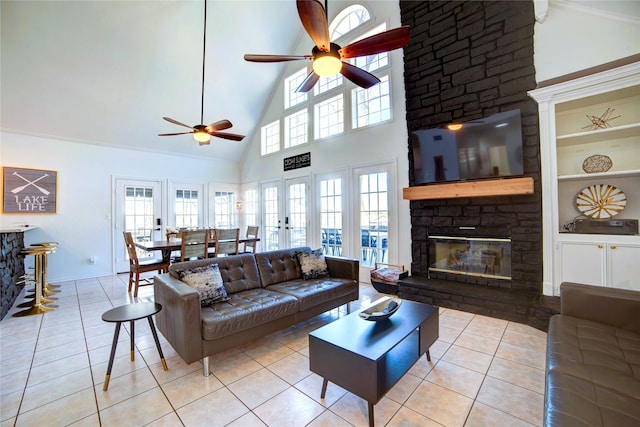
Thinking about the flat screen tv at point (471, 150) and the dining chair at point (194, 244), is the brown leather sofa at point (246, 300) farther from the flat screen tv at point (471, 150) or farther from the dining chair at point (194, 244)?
the flat screen tv at point (471, 150)

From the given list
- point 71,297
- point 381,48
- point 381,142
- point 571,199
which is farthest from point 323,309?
point 71,297

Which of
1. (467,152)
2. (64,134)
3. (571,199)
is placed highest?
(64,134)

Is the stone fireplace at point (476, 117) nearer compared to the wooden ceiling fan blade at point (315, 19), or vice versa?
the wooden ceiling fan blade at point (315, 19)

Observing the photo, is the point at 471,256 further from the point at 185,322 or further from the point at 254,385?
the point at 185,322

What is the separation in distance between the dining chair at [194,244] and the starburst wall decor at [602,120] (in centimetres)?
524

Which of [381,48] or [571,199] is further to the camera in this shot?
[571,199]

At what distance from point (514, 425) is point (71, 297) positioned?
222 inches

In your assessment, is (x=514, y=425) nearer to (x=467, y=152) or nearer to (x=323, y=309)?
(x=323, y=309)

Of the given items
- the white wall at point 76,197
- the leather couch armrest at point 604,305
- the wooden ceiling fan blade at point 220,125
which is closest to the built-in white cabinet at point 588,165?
the leather couch armrest at point 604,305

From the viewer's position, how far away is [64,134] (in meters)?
5.22

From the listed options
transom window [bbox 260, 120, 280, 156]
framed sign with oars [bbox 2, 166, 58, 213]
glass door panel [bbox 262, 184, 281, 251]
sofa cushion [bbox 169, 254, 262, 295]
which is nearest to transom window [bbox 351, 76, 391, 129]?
transom window [bbox 260, 120, 280, 156]

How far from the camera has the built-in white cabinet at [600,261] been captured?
8.84 ft

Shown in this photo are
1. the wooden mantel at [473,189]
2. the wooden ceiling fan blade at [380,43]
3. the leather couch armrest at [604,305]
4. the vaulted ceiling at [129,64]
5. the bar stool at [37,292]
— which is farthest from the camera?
the vaulted ceiling at [129,64]

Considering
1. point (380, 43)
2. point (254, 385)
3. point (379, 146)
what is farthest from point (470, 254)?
point (254, 385)
